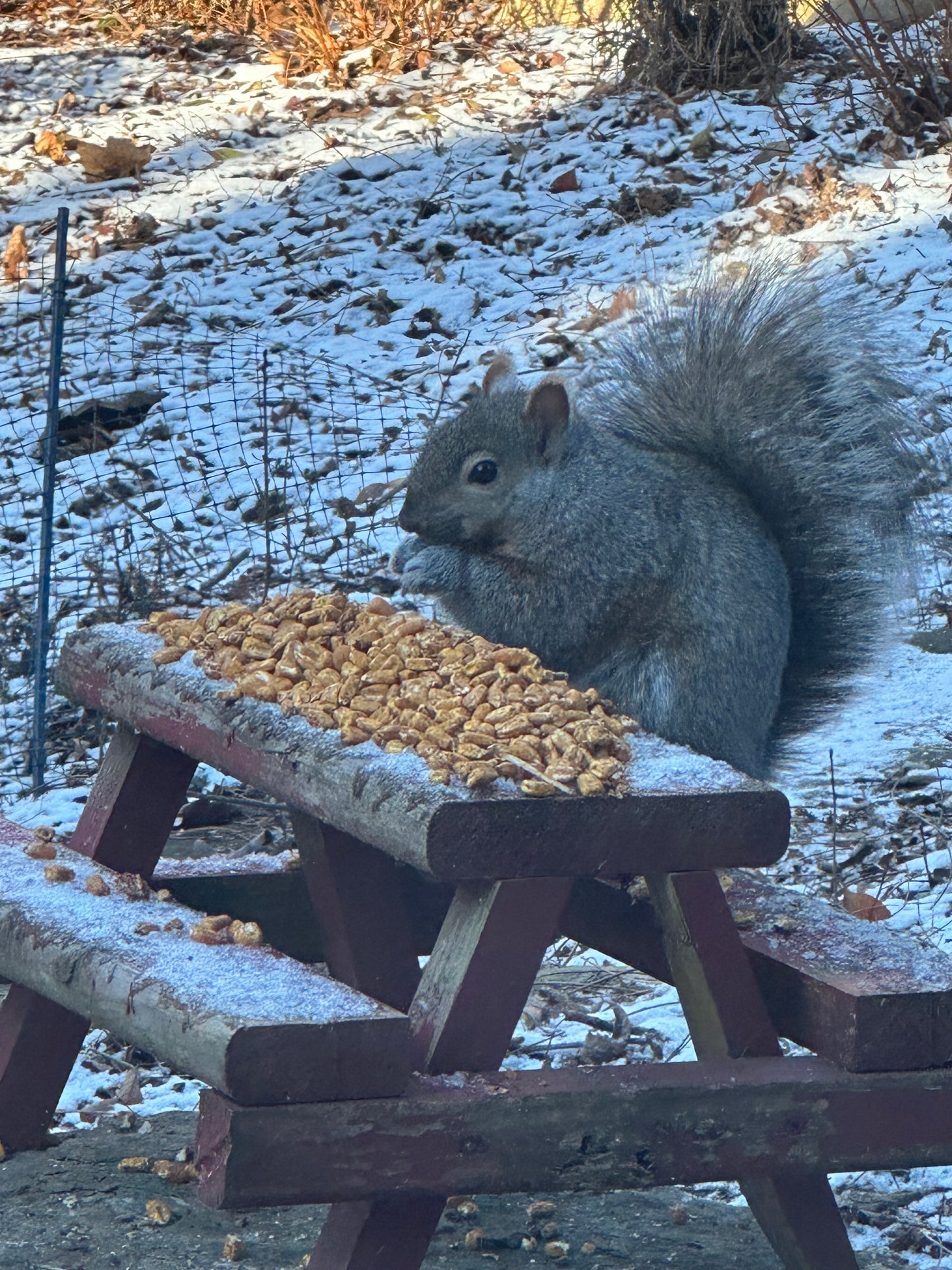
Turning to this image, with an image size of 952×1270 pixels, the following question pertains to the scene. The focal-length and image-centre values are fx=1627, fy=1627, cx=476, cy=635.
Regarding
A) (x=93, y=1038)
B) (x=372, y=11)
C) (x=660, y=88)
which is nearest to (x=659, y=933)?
(x=93, y=1038)

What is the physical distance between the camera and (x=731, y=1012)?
1.73 metres

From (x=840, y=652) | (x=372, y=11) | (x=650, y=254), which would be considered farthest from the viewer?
(x=372, y=11)

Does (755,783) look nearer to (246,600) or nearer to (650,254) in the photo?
(246,600)

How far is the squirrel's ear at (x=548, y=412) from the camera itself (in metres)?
2.43

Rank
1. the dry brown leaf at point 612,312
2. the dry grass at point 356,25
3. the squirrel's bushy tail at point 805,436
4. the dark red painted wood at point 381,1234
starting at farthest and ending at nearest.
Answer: the dry grass at point 356,25 < the dry brown leaf at point 612,312 < the squirrel's bushy tail at point 805,436 < the dark red painted wood at point 381,1234

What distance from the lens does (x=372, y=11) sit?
8078 millimetres

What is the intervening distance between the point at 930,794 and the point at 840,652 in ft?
2.83

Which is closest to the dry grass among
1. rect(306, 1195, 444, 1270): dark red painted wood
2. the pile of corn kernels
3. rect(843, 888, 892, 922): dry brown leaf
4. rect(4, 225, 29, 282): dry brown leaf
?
rect(4, 225, 29, 282): dry brown leaf

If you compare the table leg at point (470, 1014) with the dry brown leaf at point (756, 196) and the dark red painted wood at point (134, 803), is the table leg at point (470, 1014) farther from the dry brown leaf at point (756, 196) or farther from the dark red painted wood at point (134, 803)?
the dry brown leaf at point (756, 196)

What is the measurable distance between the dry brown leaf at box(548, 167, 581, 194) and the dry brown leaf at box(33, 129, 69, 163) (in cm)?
232

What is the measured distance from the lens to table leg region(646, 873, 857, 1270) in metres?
1.72

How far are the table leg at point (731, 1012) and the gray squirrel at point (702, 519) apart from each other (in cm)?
54

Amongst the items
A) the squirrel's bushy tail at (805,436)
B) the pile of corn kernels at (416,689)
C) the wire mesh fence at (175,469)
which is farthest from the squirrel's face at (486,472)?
the wire mesh fence at (175,469)

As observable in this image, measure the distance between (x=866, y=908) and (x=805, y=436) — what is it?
2.63ft
